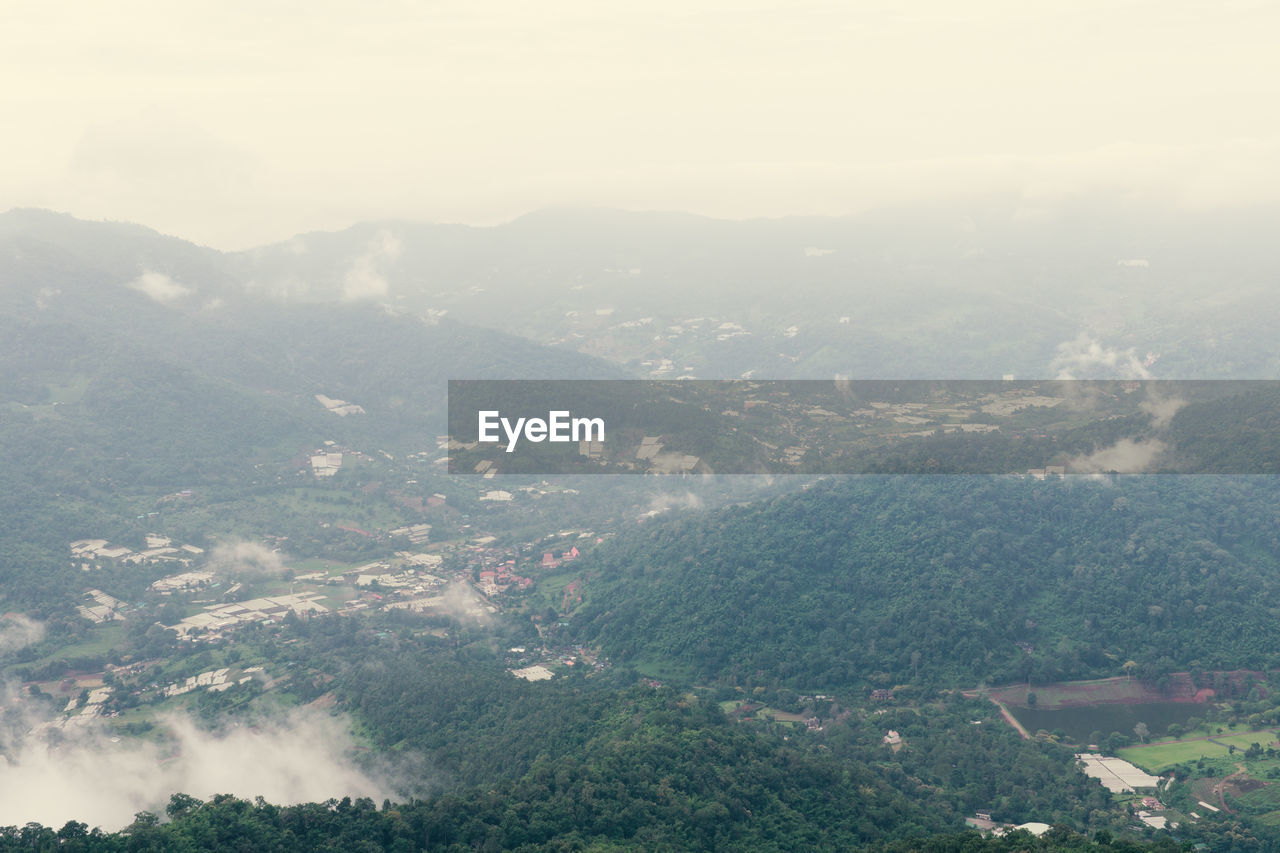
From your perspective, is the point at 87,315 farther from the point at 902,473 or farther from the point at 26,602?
the point at 902,473

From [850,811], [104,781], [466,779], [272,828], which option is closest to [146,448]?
[104,781]

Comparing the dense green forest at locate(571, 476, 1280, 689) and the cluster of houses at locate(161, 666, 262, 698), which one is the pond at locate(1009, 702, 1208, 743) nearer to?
the dense green forest at locate(571, 476, 1280, 689)

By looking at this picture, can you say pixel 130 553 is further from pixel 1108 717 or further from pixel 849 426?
pixel 849 426

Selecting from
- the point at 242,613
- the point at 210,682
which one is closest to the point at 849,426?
the point at 242,613

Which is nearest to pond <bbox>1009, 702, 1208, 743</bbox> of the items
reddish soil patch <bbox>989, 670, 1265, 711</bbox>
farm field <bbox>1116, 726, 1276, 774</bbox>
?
reddish soil patch <bbox>989, 670, 1265, 711</bbox>

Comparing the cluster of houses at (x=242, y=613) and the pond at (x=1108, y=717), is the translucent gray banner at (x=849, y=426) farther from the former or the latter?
the cluster of houses at (x=242, y=613)

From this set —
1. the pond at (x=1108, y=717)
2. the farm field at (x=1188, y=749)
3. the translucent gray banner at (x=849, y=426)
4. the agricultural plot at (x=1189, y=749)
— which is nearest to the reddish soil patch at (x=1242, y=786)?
the agricultural plot at (x=1189, y=749)
